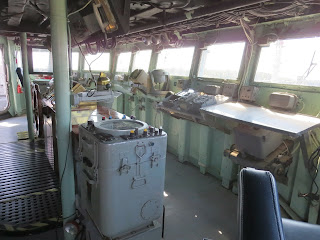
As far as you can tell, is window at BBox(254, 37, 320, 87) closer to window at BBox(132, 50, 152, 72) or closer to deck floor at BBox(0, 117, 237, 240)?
deck floor at BBox(0, 117, 237, 240)

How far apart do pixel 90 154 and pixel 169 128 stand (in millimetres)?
2970

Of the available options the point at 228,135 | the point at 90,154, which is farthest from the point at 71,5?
the point at 228,135

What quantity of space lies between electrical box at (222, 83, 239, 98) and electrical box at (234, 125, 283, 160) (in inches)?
32.4

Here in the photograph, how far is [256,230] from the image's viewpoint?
2.09 feet

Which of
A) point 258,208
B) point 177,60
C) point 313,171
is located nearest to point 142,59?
point 177,60

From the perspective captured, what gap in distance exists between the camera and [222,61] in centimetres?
365

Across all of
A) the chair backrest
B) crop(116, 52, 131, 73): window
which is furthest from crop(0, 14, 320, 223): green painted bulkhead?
the chair backrest

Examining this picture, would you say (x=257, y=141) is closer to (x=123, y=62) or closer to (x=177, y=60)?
(x=177, y=60)

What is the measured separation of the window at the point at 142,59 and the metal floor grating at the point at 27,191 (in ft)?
9.77

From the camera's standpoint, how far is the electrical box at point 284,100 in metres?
2.48

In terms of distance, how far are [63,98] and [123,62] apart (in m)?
5.01

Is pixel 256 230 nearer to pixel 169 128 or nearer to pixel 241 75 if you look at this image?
pixel 241 75

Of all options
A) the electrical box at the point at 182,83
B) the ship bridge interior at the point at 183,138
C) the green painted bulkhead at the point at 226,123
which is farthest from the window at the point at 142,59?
the electrical box at the point at 182,83

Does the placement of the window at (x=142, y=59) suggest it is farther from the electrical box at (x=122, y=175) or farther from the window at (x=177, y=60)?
the electrical box at (x=122, y=175)
